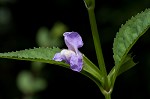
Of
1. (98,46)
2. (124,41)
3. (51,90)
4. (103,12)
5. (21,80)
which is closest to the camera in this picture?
(98,46)

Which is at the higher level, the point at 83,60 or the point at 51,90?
the point at 83,60

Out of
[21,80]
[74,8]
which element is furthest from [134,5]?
[21,80]

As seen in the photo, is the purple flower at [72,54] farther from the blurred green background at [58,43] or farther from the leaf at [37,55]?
the blurred green background at [58,43]

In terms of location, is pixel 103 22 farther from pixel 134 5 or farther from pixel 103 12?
pixel 134 5

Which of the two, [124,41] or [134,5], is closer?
[124,41]

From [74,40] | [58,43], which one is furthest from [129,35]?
[58,43]

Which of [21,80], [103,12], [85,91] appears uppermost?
[103,12]

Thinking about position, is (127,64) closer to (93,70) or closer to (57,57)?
(93,70)

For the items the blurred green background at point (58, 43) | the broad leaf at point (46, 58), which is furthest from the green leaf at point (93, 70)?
the blurred green background at point (58, 43)
